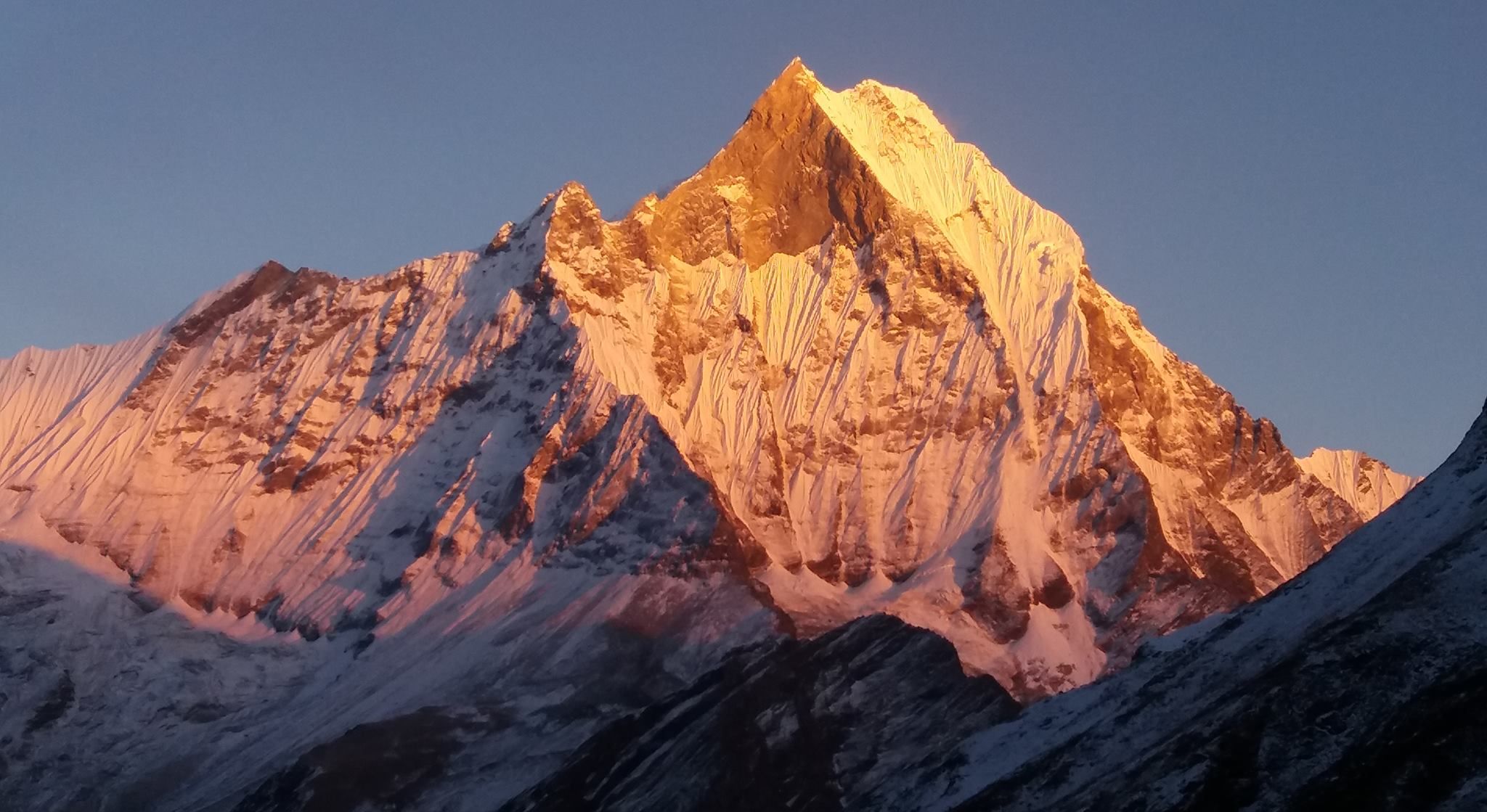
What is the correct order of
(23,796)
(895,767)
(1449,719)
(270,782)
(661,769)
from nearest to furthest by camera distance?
(1449,719)
(895,767)
(661,769)
(270,782)
(23,796)

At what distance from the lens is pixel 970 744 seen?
119312mm

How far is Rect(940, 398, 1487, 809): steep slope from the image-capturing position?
8831 centimetres

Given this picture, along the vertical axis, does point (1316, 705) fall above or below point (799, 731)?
below

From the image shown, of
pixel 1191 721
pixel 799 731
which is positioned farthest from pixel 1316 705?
pixel 799 731

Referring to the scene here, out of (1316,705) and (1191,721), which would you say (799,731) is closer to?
(1191,721)

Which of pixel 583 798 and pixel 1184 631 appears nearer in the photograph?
pixel 1184 631

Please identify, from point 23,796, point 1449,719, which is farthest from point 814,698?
point 23,796

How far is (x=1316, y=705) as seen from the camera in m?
95.1

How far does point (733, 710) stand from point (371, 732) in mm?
46400

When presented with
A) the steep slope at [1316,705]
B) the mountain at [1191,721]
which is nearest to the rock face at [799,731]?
the mountain at [1191,721]

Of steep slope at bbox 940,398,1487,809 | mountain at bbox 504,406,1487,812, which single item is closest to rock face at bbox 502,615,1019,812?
mountain at bbox 504,406,1487,812

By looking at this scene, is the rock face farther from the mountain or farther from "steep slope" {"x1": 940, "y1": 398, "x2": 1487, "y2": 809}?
"steep slope" {"x1": 940, "y1": 398, "x2": 1487, "y2": 809}

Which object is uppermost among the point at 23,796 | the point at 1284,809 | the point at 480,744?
the point at 23,796

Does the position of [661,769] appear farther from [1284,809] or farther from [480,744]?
[1284,809]
